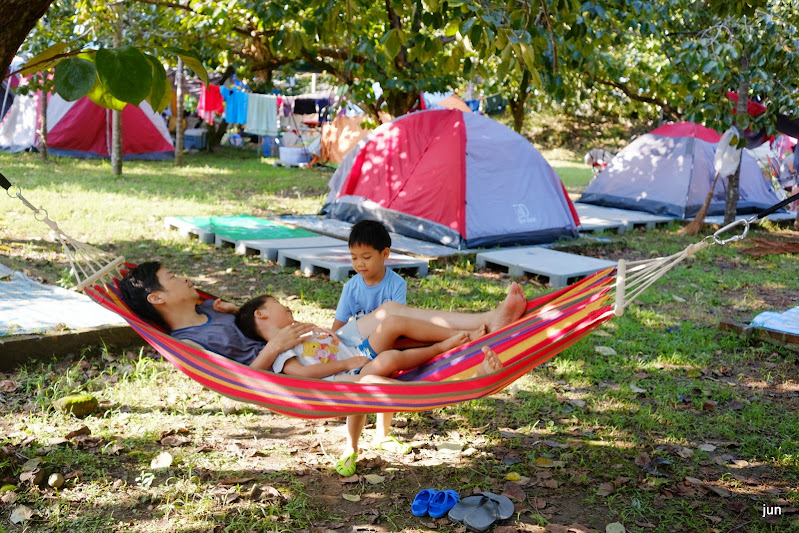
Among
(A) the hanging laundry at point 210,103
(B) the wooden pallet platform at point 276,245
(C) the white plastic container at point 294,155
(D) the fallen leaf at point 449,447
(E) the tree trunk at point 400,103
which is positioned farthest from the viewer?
(C) the white plastic container at point 294,155

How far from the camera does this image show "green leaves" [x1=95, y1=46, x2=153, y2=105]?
126cm

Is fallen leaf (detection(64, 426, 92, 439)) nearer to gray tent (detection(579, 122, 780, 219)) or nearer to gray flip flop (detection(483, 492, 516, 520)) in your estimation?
gray flip flop (detection(483, 492, 516, 520))

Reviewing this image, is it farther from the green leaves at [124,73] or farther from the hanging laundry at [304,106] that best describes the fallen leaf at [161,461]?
the hanging laundry at [304,106]

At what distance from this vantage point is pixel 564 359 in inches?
141

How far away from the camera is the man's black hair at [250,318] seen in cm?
246

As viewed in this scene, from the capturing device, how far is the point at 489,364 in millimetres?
2127

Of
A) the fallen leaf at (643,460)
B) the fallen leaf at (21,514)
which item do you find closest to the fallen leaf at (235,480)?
the fallen leaf at (21,514)

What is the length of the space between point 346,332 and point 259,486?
2.00 feet

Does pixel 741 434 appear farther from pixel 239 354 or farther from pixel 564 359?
pixel 239 354

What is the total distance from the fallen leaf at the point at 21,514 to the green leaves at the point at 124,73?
137 cm

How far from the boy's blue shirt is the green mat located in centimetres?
312

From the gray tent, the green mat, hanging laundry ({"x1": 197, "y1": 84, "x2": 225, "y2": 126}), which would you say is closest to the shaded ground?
the green mat

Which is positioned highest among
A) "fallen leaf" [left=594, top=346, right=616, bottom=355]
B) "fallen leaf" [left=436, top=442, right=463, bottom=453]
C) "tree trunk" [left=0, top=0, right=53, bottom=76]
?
"tree trunk" [left=0, top=0, right=53, bottom=76]

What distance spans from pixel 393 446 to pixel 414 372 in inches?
16.0
